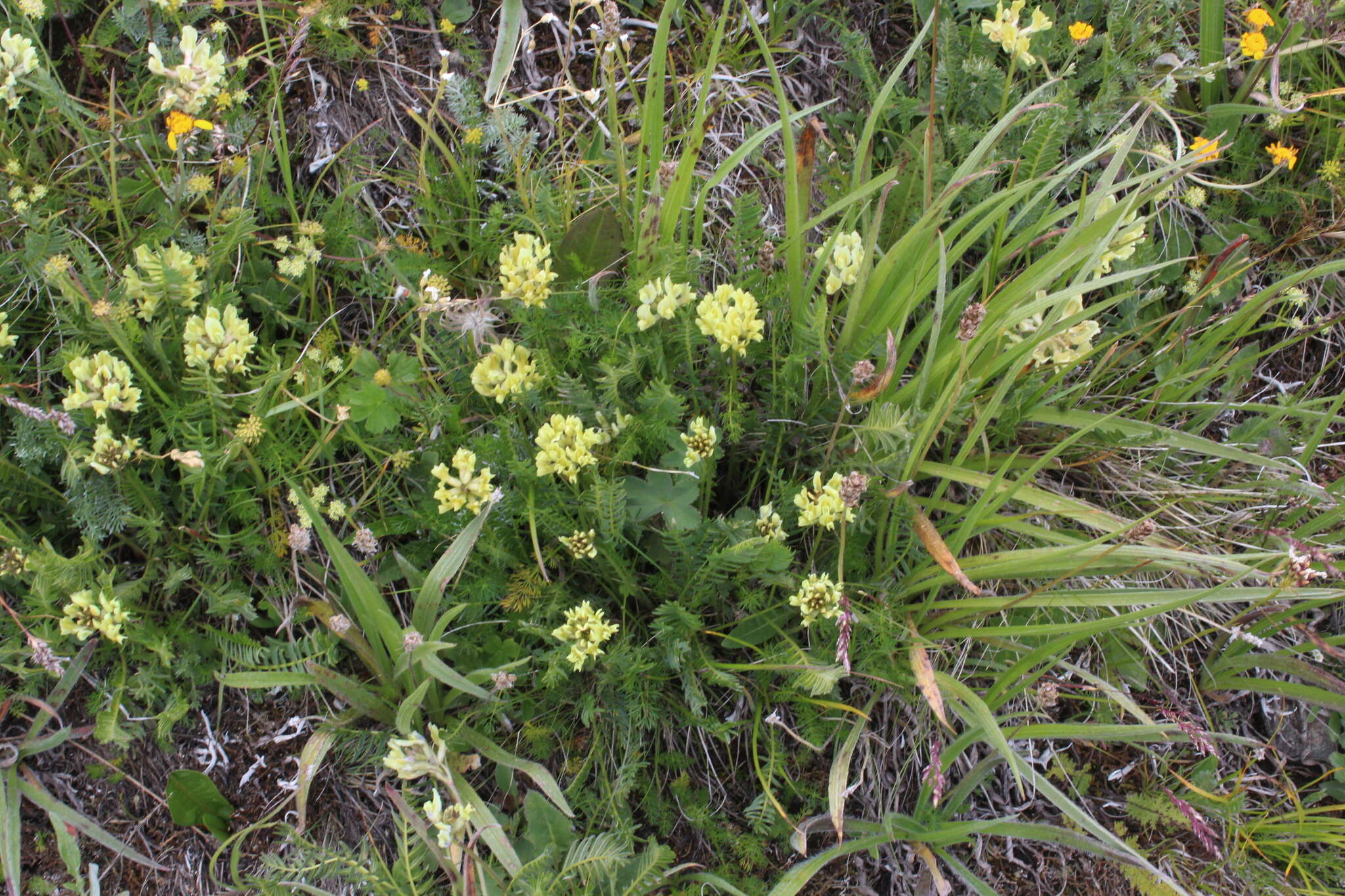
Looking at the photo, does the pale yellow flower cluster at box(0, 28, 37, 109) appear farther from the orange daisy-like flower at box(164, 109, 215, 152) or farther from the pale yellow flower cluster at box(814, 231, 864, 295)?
the pale yellow flower cluster at box(814, 231, 864, 295)

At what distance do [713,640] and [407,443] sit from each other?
91cm

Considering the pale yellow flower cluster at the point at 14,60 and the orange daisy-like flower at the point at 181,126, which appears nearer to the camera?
the pale yellow flower cluster at the point at 14,60

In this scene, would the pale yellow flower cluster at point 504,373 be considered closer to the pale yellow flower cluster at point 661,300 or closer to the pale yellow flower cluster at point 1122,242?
the pale yellow flower cluster at point 661,300

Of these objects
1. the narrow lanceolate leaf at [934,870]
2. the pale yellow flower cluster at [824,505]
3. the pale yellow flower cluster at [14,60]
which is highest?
the pale yellow flower cluster at [14,60]

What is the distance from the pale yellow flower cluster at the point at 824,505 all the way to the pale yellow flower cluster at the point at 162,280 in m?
1.49

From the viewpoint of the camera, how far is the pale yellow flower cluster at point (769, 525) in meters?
1.93

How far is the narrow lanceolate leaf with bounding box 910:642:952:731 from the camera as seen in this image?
176 cm

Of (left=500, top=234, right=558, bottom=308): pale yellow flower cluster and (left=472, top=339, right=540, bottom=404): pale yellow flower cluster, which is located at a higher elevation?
(left=500, top=234, right=558, bottom=308): pale yellow flower cluster

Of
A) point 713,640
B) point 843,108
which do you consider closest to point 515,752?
point 713,640

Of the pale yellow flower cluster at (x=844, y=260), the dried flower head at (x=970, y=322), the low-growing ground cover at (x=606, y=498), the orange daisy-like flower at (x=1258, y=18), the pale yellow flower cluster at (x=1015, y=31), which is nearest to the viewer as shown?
the dried flower head at (x=970, y=322)

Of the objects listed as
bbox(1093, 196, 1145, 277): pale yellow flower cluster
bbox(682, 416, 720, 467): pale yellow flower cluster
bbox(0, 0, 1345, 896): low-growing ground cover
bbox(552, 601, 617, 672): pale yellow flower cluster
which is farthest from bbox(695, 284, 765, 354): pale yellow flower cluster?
bbox(1093, 196, 1145, 277): pale yellow flower cluster

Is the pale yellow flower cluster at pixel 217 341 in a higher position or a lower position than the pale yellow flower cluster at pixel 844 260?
lower

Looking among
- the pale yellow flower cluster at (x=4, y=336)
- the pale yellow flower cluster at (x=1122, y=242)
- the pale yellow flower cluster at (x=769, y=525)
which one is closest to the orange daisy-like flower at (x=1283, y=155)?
the pale yellow flower cluster at (x=1122, y=242)

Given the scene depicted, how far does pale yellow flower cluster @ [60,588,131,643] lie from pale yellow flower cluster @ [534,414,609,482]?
37.6 inches
